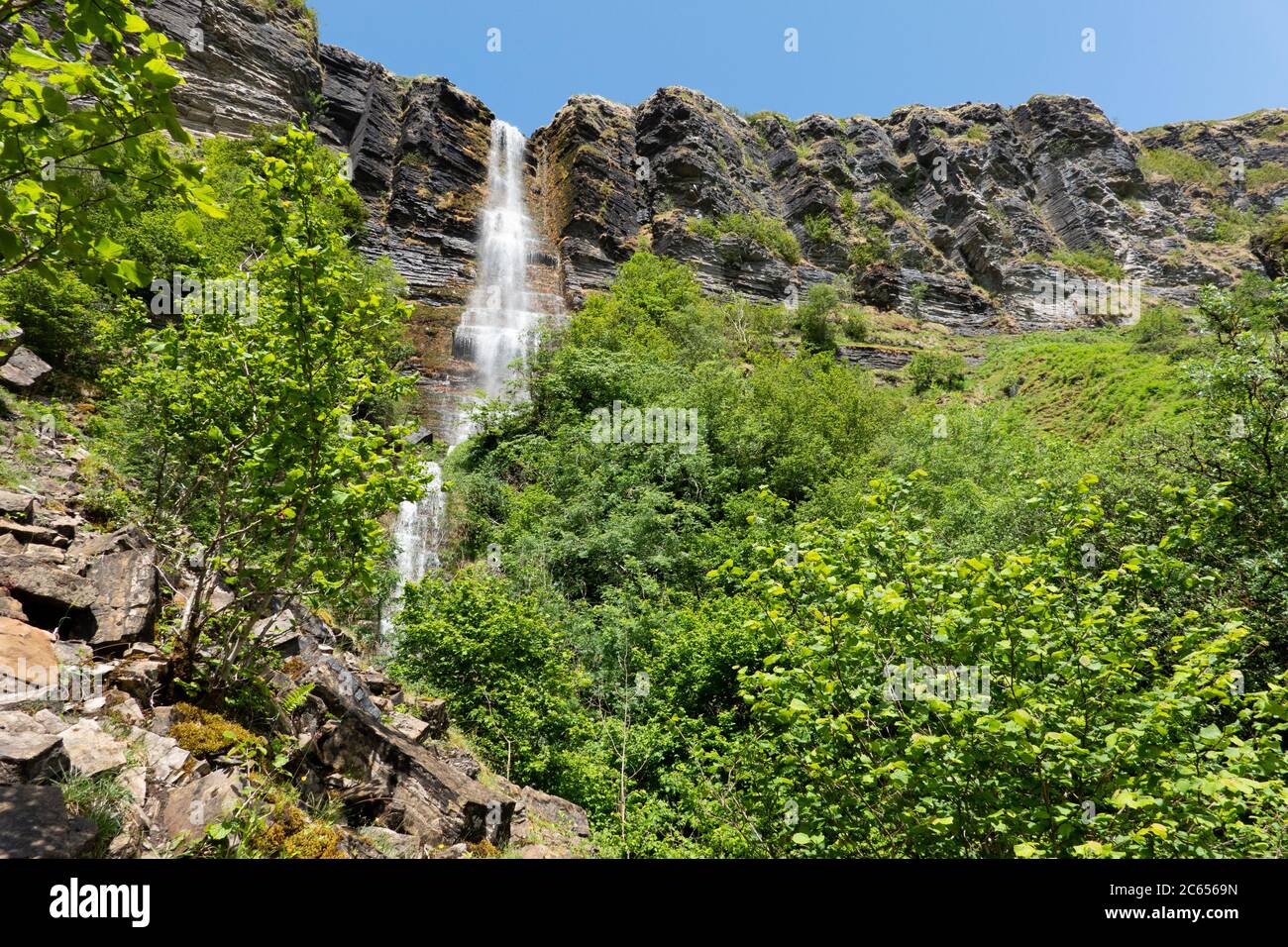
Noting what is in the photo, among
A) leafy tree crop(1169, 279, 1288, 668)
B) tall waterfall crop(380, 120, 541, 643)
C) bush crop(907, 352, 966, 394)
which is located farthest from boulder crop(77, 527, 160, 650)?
bush crop(907, 352, 966, 394)

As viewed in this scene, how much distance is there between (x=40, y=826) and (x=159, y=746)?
1.73 metres

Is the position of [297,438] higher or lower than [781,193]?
lower

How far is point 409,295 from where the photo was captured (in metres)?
37.6

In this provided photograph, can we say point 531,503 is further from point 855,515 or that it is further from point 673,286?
point 673,286

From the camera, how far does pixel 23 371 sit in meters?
14.5

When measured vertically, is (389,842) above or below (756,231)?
below

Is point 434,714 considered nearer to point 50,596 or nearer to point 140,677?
point 140,677

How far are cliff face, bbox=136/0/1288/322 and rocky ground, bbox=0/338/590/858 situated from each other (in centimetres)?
3513

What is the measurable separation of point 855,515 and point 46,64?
1765 cm

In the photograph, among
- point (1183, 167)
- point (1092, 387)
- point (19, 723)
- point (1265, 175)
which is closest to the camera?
point (19, 723)

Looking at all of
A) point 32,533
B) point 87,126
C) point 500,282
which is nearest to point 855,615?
point 87,126

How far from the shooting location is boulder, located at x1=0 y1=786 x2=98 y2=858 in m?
3.01

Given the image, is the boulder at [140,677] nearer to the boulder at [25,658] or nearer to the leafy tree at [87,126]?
the boulder at [25,658]
